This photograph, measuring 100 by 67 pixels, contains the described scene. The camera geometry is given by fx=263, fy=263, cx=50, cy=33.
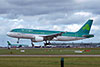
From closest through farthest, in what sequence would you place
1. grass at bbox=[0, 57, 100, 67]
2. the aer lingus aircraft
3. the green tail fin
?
1. grass at bbox=[0, 57, 100, 67]
2. the aer lingus aircraft
3. the green tail fin

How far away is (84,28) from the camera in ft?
356

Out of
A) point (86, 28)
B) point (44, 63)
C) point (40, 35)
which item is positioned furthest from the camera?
point (86, 28)

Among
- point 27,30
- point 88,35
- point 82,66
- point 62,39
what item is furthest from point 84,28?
point 82,66

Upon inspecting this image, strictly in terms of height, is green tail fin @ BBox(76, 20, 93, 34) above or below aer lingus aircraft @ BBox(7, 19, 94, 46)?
above

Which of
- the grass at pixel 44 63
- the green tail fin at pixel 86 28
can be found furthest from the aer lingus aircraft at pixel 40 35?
the grass at pixel 44 63

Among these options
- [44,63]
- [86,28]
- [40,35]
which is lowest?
[44,63]

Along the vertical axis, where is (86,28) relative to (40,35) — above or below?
above

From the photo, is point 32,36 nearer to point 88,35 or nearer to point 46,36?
point 46,36

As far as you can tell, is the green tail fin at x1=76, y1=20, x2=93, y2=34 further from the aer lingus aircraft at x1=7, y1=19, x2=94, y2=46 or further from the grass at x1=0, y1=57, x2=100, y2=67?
the grass at x1=0, y1=57, x2=100, y2=67

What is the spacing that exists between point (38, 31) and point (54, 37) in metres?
6.13

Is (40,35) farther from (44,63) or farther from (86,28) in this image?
(44,63)

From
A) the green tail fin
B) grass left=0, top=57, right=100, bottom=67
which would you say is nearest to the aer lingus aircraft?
the green tail fin

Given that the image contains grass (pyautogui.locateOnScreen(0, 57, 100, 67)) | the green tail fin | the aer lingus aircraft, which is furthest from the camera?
the green tail fin

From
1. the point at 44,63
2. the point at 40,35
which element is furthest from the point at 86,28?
the point at 44,63
